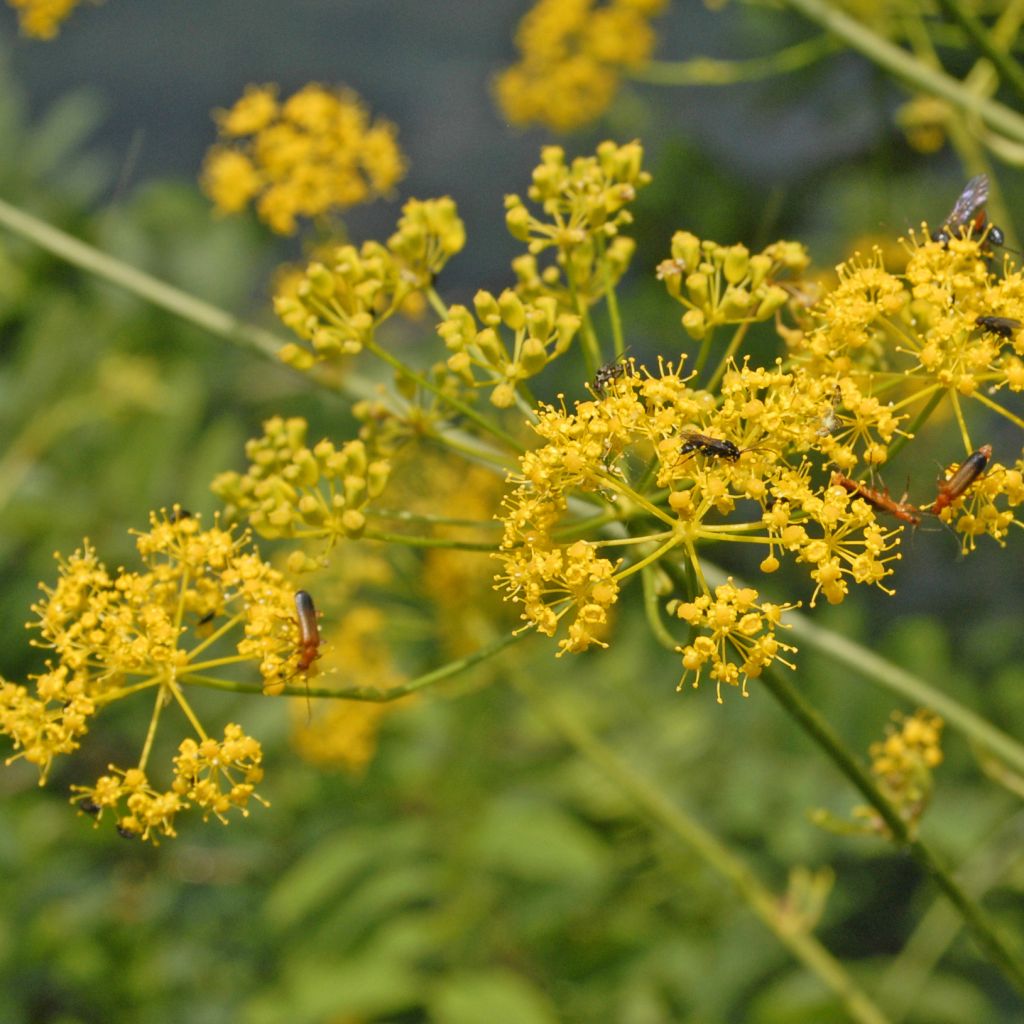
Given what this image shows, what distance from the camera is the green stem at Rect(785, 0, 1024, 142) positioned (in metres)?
2.24

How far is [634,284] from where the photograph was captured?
4855 millimetres

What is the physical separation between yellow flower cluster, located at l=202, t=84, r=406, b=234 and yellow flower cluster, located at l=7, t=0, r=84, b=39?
30.6 inches

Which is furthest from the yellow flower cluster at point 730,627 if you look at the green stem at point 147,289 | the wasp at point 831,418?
the green stem at point 147,289

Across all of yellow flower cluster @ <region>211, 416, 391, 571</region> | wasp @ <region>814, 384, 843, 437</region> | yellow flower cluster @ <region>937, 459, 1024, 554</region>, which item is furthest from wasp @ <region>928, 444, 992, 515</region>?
yellow flower cluster @ <region>211, 416, 391, 571</region>

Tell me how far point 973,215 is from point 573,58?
8.35 ft

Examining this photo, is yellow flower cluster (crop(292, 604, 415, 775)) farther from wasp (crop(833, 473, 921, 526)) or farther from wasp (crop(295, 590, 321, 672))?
wasp (crop(833, 473, 921, 526))

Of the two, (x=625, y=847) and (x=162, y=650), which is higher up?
(x=162, y=650)

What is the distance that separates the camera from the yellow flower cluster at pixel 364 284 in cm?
192

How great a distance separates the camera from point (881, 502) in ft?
5.26

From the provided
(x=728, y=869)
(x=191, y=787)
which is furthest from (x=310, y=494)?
(x=728, y=869)

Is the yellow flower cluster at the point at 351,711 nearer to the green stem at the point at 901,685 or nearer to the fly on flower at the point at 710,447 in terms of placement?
the green stem at the point at 901,685

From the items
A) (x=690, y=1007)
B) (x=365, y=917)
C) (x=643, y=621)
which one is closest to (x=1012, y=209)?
(x=643, y=621)

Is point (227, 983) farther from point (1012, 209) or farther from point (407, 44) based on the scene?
point (407, 44)

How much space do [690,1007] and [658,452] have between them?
2.38m
